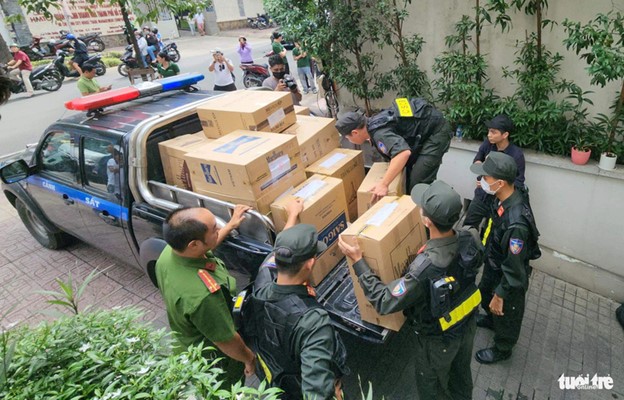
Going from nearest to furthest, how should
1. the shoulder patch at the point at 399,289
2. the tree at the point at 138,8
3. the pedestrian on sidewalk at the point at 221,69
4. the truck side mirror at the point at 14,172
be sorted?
1. the shoulder patch at the point at 399,289
2. the truck side mirror at the point at 14,172
3. the tree at the point at 138,8
4. the pedestrian on sidewalk at the point at 221,69

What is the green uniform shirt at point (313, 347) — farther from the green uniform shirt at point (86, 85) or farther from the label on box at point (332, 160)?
the green uniform shirt at point (86, 85)

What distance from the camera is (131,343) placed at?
4.70ft

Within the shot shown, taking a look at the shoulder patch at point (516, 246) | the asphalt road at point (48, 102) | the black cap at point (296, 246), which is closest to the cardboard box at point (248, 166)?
the black cap at point (296, 246)

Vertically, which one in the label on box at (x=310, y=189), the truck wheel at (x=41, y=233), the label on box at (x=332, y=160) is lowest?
the truck wheel at (x=41, y=233)

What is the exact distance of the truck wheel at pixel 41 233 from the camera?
4.71m

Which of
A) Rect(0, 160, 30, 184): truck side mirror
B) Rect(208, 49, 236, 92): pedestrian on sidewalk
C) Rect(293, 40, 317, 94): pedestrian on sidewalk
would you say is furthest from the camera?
Rect(293, 40, 317, 94): pedestrian on sidewalk

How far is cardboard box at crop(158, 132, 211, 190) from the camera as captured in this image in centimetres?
300

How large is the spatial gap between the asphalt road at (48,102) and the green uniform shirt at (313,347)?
8913 millimetres

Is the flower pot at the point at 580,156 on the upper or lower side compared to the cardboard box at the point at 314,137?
lower

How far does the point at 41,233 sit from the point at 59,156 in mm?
1794

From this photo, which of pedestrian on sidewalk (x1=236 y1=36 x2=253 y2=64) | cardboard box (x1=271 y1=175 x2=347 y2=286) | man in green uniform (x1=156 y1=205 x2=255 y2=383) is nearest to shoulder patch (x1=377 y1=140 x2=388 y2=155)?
cardboard box (x1=271 y1=175 x2=347 y2=286)

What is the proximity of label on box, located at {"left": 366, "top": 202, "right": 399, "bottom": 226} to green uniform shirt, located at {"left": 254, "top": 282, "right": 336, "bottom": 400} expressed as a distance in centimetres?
62

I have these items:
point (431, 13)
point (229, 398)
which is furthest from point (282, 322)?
point (431, 13)

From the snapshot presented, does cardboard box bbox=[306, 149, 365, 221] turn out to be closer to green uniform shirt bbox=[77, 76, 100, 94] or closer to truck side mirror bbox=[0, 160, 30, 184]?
truck side mirror bbox=[0, 160, 30, 184]
